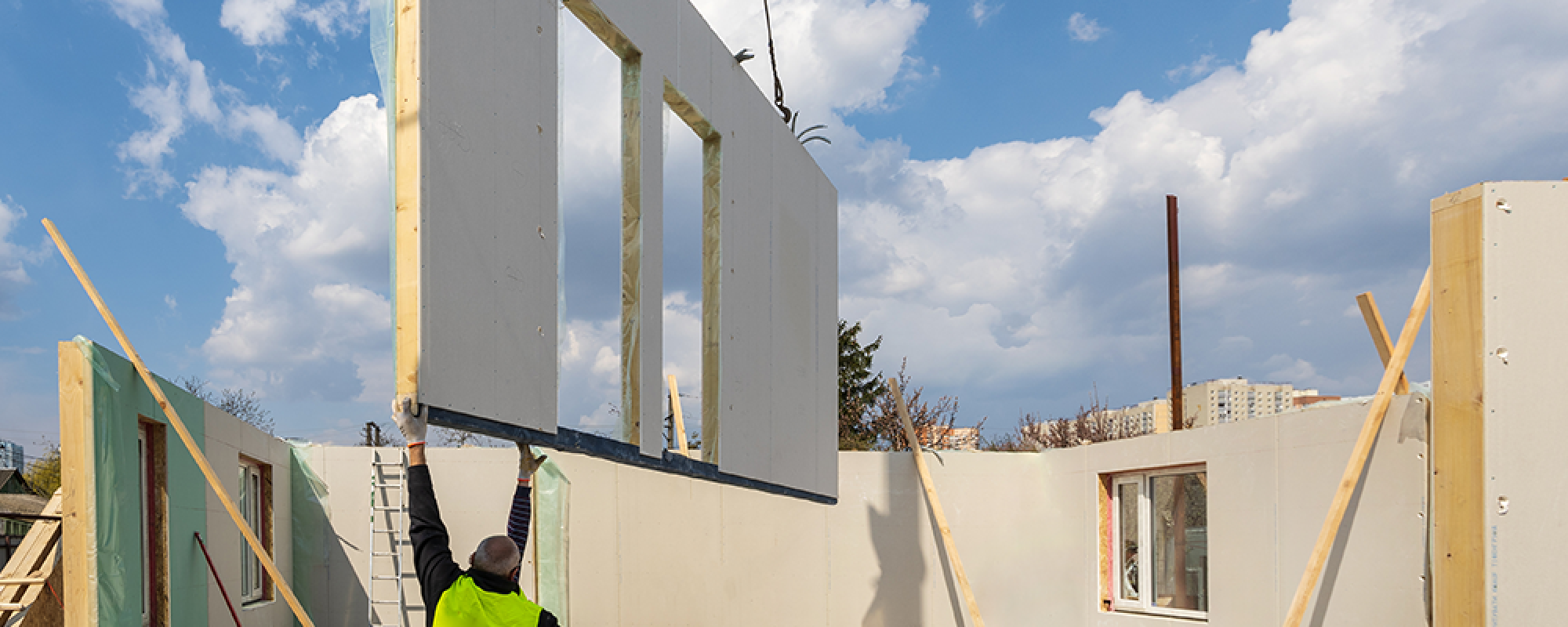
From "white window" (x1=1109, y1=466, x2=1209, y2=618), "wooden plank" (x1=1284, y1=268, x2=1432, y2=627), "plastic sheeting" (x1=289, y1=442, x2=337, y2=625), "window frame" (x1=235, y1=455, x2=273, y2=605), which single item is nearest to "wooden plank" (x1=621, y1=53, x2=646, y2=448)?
"wooden plank" (x1=1284, y1=268, x2=1432, y2=627)

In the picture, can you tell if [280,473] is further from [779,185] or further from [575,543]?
[779,185]

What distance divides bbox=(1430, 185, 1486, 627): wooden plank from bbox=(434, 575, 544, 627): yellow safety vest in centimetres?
445

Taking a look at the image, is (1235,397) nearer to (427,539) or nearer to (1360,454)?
(1360,454)

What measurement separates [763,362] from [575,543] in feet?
13.2

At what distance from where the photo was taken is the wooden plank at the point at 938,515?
888 cm

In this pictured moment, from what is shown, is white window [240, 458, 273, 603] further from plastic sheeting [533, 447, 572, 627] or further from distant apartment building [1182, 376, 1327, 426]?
distant apartment building [1182, 376, 1327, 426]

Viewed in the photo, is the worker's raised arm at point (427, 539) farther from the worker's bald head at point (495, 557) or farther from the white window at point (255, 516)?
the white window at point (255, 516)

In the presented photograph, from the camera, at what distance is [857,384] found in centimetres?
2489

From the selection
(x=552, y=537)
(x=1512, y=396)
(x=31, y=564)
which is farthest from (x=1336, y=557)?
(x=31, y=564)

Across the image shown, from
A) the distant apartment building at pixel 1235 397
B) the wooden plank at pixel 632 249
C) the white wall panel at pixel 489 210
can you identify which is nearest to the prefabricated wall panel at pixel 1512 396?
the wooden plank at pixel 632 249

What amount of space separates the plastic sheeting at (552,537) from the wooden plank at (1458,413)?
662 centimetres

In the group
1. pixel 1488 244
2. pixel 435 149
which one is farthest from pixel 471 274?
pixel 1488 244

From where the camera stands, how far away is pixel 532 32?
13.9 ft

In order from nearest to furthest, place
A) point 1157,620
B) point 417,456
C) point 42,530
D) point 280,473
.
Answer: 1. point 417,456
2. point 42,530
3. point 1157,620
4. point 280,473
